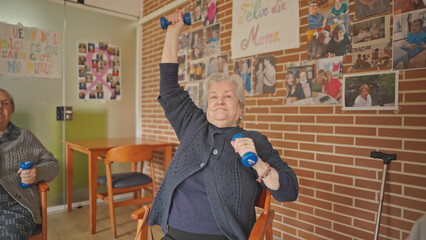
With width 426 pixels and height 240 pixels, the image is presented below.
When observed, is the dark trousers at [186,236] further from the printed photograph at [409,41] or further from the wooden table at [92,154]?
the wooden table at [92,154]

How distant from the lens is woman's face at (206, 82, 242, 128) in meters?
1.50

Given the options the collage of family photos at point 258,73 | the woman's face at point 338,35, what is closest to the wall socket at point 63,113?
the collage of family photos at point 258,73

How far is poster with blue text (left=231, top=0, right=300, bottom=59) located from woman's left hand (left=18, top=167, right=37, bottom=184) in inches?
70.1

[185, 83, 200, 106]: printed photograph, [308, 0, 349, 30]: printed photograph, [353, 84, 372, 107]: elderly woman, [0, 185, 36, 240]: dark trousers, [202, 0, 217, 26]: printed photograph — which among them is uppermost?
[202, 0, 217, 26]: printed photograph

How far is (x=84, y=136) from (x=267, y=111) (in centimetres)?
224

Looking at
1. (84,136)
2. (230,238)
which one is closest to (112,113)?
(84,136)

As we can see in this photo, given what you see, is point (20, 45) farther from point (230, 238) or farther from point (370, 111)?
point (370, 111)

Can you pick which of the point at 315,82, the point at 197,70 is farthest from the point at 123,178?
the point at 315,82

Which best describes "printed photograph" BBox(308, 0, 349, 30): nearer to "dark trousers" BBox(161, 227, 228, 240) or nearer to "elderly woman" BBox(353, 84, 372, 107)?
"elderly woman" BBox(353, 84, 372, 107)

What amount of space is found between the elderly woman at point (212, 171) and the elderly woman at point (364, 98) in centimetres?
78

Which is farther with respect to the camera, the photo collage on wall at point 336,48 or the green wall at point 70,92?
the green wall at point 70,92

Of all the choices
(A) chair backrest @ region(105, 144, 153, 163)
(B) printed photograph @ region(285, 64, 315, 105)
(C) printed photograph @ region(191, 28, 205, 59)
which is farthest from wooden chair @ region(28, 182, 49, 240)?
(C) printed photograph @ region(191, 28, 205, 59)

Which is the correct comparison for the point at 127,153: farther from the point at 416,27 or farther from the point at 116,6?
the point at 416,27

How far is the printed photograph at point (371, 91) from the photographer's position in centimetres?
171
